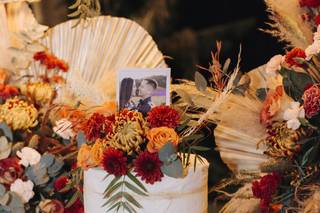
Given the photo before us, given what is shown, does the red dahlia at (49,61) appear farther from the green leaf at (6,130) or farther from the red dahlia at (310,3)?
the red dahlia at (310,3)

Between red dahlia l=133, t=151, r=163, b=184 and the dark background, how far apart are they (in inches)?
38.4

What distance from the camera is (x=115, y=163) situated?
39.6 inches

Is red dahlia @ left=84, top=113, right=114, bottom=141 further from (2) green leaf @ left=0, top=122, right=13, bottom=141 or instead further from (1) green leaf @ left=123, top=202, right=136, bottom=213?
(2) green leaf @ left=0, top=122, right=13, bottom=141

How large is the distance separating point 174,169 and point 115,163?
93 millimetres

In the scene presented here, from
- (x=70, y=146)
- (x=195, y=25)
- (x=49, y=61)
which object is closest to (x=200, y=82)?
(x=70, y=146)

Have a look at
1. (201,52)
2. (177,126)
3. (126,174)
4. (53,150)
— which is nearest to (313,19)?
(177,126)

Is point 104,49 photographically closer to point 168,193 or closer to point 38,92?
point 38,92

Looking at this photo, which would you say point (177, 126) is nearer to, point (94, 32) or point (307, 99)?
point (307, 99)

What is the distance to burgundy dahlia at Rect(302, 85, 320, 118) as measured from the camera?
3.40ft

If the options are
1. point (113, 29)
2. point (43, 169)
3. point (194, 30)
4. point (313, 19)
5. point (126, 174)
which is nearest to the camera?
point (126, 174)

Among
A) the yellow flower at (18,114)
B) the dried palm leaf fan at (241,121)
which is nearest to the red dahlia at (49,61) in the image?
the yellow flower at (18,114)

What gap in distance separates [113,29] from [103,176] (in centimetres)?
56

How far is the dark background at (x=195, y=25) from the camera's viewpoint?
1925 mm

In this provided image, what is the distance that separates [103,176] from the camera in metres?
1.03
